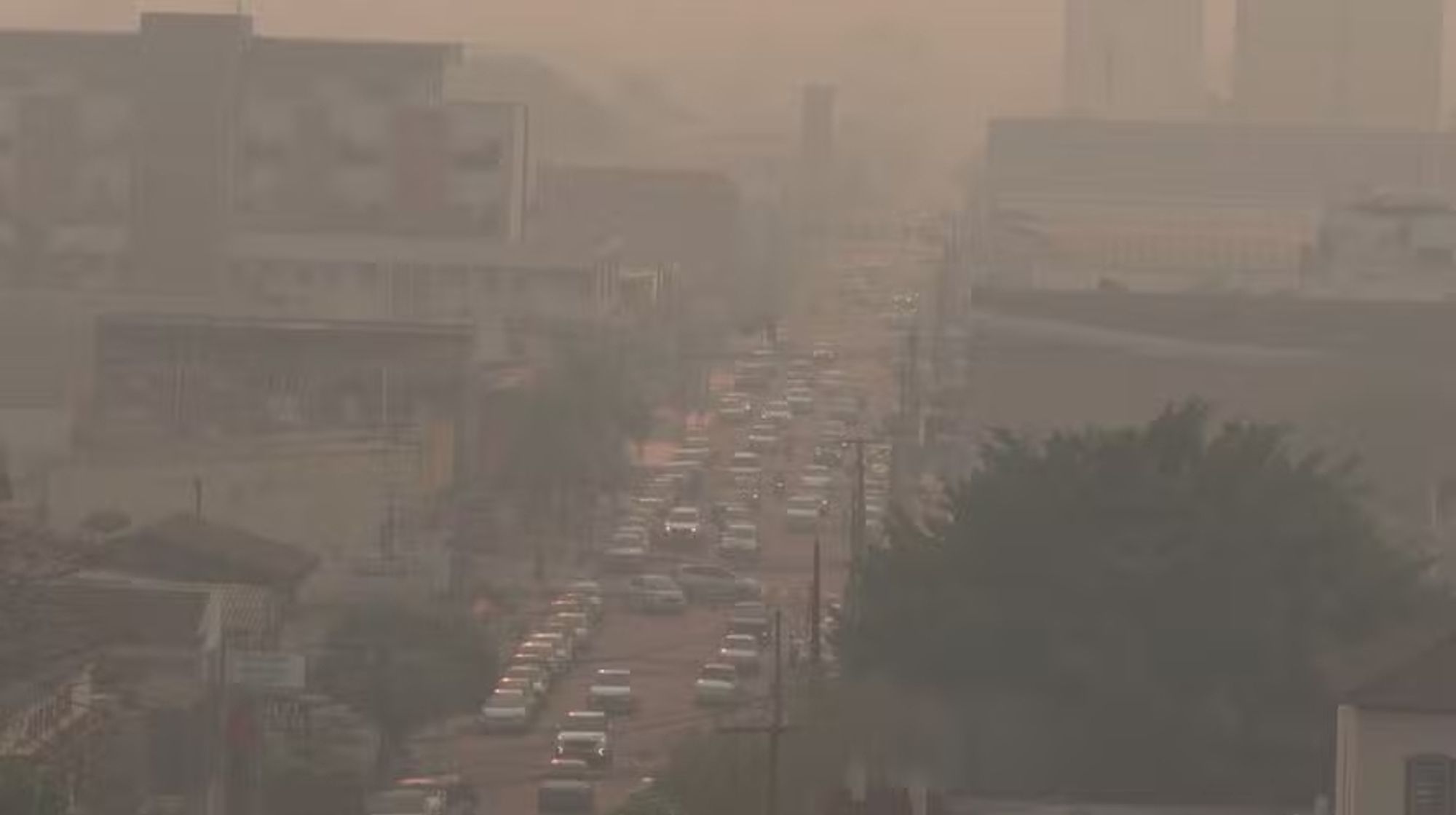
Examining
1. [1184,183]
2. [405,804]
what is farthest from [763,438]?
[1184,183]

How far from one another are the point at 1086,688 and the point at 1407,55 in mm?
20124

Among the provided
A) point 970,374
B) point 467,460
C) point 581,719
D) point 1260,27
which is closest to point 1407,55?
point 1260,27

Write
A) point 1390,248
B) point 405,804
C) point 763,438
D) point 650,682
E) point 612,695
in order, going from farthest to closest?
1. point 1390,248
2. point 763,438
3. point 650,682
4. point 612,695
5. point 405,804

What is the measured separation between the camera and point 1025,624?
6.40 metres

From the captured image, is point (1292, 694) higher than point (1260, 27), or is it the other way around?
point (1260, 27)

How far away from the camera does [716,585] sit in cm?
973

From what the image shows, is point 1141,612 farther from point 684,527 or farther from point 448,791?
point 684,527

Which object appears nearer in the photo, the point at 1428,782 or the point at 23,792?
the point at 23,792

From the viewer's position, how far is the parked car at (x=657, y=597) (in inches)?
373

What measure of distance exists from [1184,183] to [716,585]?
13.1 meters

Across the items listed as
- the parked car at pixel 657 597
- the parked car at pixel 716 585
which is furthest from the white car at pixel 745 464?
the parked car at pixel 657 597

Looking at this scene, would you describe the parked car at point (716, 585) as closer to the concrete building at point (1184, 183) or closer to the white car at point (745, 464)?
the white car at point (745, 464)

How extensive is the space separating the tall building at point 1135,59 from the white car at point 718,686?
668 inches

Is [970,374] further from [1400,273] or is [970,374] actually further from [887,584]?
[887,584]
